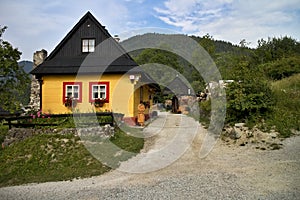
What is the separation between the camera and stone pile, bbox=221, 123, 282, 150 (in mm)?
9414

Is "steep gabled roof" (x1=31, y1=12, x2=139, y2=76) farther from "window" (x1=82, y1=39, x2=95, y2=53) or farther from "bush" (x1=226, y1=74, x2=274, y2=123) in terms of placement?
"bush" (x1=226, y1=74, x2=274, y2=123)

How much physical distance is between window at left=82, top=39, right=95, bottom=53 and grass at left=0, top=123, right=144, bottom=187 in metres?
6.93

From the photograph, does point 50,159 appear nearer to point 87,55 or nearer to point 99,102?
point 99,102

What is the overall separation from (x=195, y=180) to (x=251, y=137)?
16.4 feet

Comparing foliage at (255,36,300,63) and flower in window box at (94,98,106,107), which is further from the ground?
foliage at (255,36,300,63)

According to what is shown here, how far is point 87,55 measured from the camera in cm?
1561

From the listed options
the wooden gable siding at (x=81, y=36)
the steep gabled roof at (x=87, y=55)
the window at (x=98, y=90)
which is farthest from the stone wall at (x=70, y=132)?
the wooden gable siding at (x=81, y=36)

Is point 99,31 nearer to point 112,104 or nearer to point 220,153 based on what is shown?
point 112,104

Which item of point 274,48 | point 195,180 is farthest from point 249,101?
point 274,48

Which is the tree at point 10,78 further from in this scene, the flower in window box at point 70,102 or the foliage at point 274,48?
the foliage at point 274,48

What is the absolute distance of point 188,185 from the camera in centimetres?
599

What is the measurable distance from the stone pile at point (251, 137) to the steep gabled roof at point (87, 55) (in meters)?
6.27

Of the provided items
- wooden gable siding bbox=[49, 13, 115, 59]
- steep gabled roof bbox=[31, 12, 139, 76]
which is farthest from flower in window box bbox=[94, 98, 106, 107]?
wooden gable siding bbox=[49, 13, 115, 59]

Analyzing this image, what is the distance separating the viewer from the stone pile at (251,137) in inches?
371
